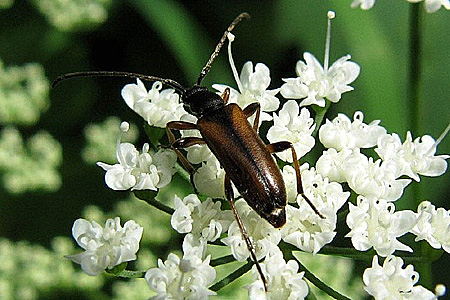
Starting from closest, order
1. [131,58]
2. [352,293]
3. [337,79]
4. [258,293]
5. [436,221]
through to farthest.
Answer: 1. [258,293]
2. [436,221]
3. [337,79]
4. [352,293]
5. [131,58]

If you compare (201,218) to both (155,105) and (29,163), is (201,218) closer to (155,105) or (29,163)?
(155,105)

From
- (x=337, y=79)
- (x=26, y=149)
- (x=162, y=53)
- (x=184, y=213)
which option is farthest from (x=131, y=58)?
(x=184, y=213)

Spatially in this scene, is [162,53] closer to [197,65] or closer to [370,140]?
[197,65]

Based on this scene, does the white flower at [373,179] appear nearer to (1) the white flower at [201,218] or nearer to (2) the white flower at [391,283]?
(2) the white flower at [391,283]

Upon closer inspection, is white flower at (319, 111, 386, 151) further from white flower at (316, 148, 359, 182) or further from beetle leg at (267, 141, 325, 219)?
beetle leg at (267, 141, 325, 219)

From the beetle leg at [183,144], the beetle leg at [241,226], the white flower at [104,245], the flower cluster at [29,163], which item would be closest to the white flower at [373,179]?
the beetle leg at [241,226]

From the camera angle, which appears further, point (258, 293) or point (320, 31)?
point (320, 31)
